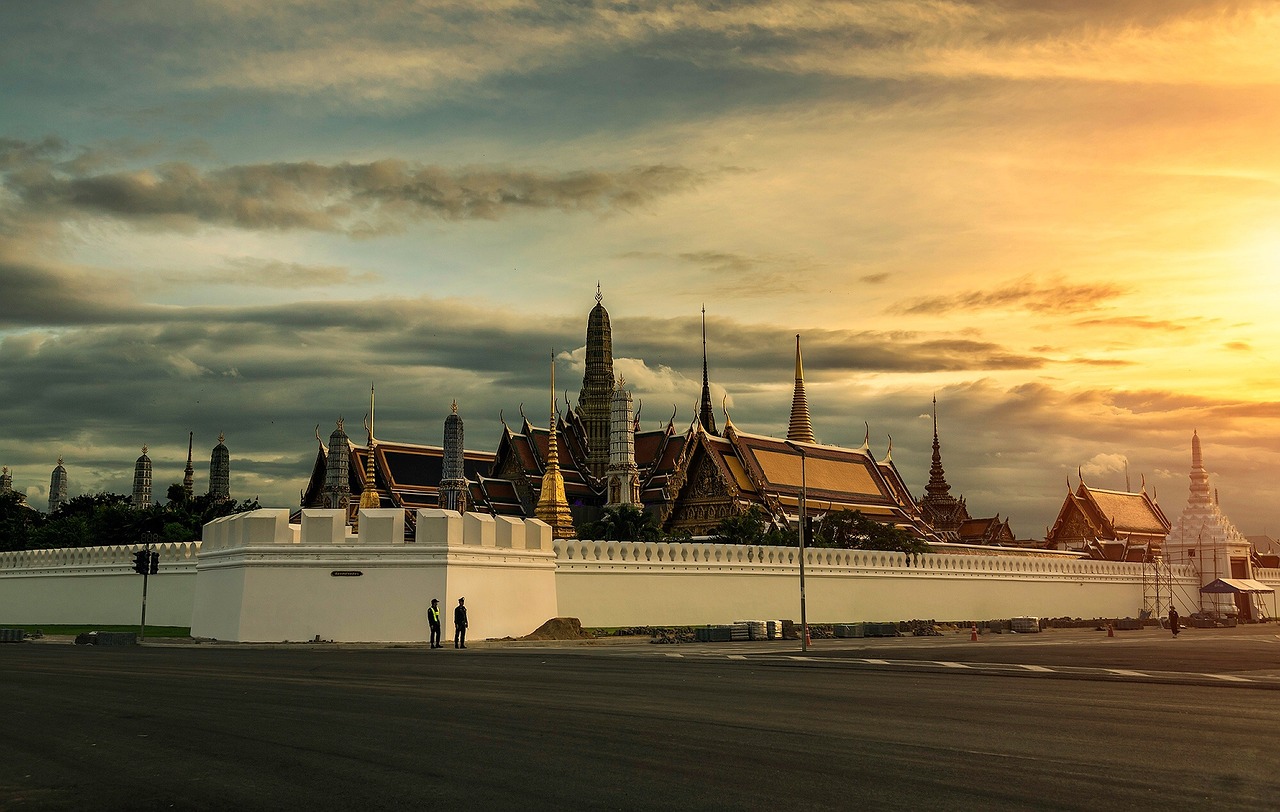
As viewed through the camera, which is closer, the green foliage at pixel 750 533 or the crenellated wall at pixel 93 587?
the crenellated wall at pixel 93 587

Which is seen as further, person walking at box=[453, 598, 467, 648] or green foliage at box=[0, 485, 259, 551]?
green foliage at box=[0, 485, 259, 551]

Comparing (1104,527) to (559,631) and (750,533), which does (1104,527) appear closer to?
(750,533)

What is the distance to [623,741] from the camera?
38.6 feet

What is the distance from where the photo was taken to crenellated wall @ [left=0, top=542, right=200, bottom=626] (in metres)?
45.4

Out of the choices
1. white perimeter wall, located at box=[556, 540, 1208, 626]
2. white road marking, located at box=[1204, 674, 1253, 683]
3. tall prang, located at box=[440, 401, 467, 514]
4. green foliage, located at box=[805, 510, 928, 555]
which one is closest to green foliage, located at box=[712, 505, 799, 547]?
green foliage, located at box=[805, 510, 928, 555]

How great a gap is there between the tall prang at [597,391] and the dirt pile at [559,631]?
42214mm

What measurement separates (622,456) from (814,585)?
2393cm

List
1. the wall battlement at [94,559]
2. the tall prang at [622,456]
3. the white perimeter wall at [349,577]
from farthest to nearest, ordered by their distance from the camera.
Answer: the tall prang at [622,456]
the wall battlement at [94,559]
the white perimeter wall at [349,577]

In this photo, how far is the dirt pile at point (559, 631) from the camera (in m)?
36.9

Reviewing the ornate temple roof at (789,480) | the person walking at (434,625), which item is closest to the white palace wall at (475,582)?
the person walking at (434,625)

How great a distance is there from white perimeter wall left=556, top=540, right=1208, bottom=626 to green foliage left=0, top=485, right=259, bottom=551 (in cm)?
2635

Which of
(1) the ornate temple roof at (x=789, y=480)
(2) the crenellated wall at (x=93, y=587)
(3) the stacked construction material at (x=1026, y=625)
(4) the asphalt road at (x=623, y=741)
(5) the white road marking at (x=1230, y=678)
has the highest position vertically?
(1) the ornate temple roof at (x=789, y=480)

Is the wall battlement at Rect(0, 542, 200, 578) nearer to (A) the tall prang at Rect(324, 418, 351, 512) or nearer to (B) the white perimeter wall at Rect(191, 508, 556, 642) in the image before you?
(B) the white perimeter wall at Rect(191, 508, 556, 642)

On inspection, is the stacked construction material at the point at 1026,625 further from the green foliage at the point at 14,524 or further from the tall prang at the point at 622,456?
the green foliage at the point at 14,524
